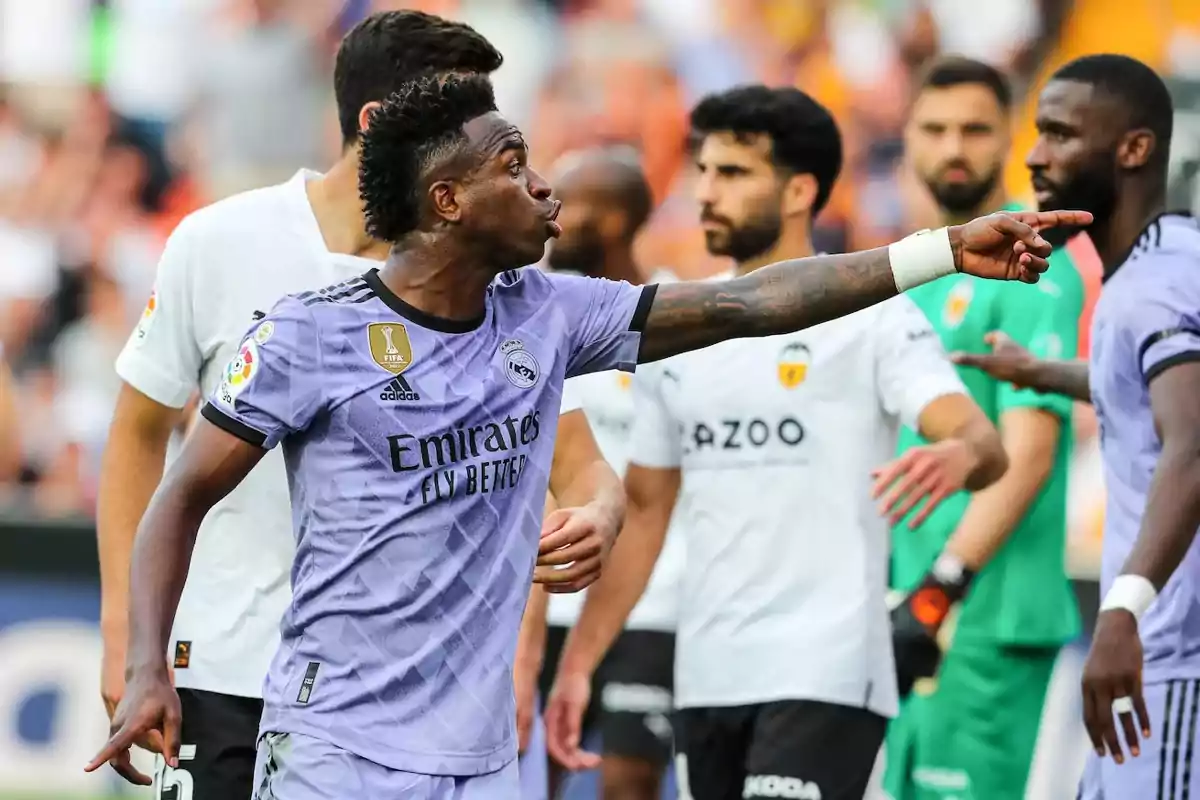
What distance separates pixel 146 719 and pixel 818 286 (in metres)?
1.65

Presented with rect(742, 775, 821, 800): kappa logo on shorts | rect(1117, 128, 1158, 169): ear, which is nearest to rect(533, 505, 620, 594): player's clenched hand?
rect(742, 775, 821, 800): kappa logo on shorts

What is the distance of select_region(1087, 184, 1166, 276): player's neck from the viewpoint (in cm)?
546

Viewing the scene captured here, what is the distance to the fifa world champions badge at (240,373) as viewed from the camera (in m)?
3.96

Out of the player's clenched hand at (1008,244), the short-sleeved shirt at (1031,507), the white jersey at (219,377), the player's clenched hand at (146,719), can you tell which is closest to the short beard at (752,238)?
the short-sleeved shirt at (1031,507)

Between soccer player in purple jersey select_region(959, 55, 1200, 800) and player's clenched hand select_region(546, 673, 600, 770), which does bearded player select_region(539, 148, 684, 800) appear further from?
soccer player in purple jersey select_region(959, 55, 1200, 800)

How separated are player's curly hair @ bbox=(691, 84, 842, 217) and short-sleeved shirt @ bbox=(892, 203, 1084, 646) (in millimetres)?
730

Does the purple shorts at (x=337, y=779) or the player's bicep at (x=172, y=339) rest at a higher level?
the player's bicep at (x=172, y=339)

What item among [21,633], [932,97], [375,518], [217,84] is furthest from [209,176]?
[375,518]

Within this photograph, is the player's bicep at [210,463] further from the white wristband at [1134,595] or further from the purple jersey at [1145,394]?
the purple jersey at [1145,394]

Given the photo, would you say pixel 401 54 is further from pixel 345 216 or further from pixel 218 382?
pixel 218 382

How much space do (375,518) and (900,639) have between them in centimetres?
271

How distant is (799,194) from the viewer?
6.44 meters

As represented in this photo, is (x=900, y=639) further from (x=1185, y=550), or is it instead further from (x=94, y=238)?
(x=94, y=238)

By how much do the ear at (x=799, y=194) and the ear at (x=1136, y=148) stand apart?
1.19 metres
